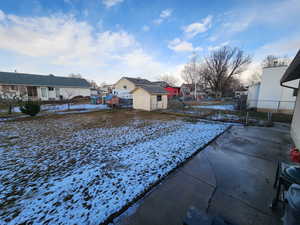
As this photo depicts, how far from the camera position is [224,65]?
26.2 metres

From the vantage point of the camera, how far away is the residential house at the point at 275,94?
32.3 feet

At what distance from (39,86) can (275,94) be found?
1193 inches

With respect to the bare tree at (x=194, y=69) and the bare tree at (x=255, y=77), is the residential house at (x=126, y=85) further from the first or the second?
the bare tree at (x=255, y=77)

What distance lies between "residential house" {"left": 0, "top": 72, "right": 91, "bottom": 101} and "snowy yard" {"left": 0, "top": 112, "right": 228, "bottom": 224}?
688 inches

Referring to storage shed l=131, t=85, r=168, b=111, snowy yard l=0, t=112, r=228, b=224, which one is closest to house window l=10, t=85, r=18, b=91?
snowy yard l=0, t=112, r=228, b=224

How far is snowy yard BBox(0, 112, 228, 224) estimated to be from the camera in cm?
196

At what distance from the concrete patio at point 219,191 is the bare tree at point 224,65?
27898 millimetres

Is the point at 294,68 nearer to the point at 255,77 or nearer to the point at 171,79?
the point at 255,77

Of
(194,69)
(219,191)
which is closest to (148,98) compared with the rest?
(219,191)

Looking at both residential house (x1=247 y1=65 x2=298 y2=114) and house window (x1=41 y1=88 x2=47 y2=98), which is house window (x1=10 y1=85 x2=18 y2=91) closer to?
house window (x1=41 y1=88 x2=47 y2=98)

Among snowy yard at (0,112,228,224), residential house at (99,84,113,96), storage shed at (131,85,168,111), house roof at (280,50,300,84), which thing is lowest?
snowy yard at (0,112,228,224)

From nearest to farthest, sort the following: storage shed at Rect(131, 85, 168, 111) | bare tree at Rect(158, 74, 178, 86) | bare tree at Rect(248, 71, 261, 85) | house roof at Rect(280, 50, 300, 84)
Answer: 1. house roof at Rect(280, 50, 300, 84)
2. storage shed at Rect(131, 85, 168, 111)
3. bare tree at Rect(248, 71, 261, 85)
4. bare tree at Rect(158, 74, 178, 86)

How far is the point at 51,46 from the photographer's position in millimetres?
10906

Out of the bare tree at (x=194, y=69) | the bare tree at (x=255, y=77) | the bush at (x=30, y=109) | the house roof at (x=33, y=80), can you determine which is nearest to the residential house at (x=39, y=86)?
the house roof at (x=33, y=80)
